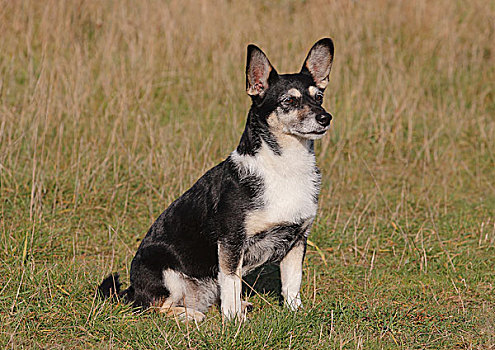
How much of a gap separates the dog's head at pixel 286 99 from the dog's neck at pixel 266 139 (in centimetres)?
2

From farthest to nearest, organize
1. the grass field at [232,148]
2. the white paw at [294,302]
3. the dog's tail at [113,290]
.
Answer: the dog's tail at [113,290], the white paw at [294,302], the grass field at [232,148]

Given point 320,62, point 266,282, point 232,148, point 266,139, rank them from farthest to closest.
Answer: point 232,148, point 266,282, point 320,62, point 266,139

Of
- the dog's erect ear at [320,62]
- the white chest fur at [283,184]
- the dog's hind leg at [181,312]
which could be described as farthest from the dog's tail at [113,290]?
the dog's erect ear at [320,62]

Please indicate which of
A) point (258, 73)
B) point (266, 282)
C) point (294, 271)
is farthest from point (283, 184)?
point (266, 282)

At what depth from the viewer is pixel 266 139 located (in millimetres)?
3455

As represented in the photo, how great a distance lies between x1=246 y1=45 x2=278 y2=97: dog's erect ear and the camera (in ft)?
11.5

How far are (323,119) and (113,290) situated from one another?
1584 millimetres

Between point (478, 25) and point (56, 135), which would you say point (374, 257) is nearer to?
point (56, 135)

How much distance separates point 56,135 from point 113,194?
A: 885mm

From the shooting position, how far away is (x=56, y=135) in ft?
17.8

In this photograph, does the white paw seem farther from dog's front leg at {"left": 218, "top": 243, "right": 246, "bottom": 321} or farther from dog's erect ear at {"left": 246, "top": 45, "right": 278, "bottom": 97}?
dog's erect ear at {"left": 246, "top": 45, "right": 278, "bottom": 97}

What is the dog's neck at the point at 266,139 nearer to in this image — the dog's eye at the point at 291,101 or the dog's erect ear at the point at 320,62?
the dog's eye at the point at 291,101

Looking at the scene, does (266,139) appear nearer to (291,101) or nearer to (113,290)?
(291,101)

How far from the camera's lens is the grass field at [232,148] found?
10.9 ft
